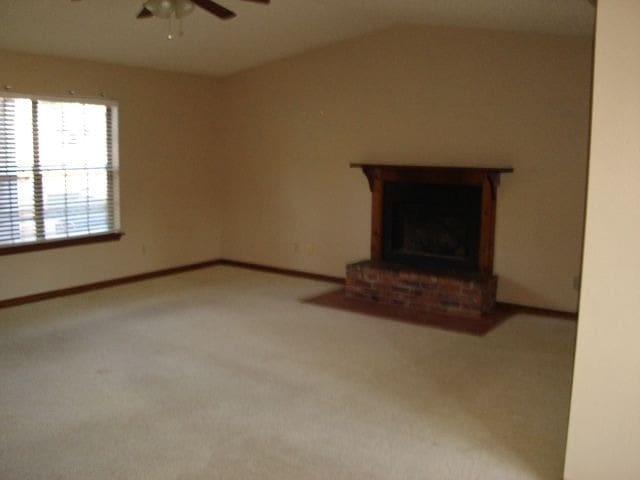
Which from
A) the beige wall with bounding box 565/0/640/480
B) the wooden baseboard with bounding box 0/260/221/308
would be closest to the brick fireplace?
the wooden baseboard with bounding box 0/260/221/308

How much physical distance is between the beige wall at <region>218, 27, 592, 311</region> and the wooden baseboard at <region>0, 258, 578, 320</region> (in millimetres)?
74

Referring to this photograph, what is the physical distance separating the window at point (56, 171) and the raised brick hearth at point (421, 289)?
2.58 metres

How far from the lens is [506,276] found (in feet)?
19.0

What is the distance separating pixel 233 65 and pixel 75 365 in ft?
12.8

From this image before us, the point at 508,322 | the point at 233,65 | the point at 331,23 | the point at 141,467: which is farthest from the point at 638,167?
the point at 233,65

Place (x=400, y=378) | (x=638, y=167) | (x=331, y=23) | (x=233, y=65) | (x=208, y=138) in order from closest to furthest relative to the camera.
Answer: (x=638, y=167)
(x=400, y=378)
(x=331, y=23)
(x=233, y=65)
(x=208, y=138)

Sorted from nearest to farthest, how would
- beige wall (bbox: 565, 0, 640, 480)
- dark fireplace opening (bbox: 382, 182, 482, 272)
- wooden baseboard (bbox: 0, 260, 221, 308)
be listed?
beige wall (bbox: 565, 0, 640, 480) → wooden baseboard (bbox: 0, 260, 221, 308) → dark fireplace opening (bbox: 382, 182, 482, 272)

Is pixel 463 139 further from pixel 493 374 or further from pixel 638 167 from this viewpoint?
pixel 638 167

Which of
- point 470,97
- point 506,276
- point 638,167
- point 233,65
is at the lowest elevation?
point 506,276

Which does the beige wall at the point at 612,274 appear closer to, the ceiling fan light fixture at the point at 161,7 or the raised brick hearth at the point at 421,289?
the ceiling fan light fixture at the point at 161,7

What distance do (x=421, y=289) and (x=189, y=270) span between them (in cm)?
291

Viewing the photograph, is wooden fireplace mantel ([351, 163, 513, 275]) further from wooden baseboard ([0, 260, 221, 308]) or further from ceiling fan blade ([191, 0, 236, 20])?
ceiling fan blade ([191, 0, 236, 20])

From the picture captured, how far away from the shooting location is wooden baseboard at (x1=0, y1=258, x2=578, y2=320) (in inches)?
222

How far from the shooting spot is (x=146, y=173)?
676 cm
